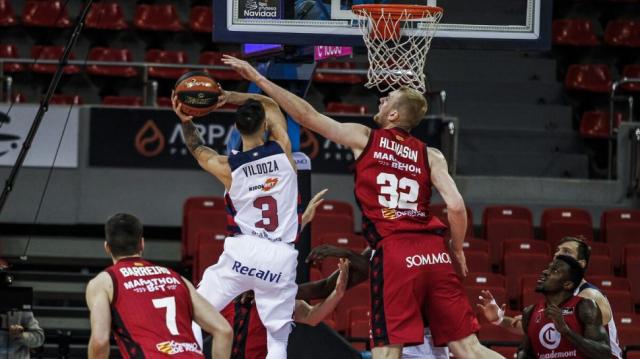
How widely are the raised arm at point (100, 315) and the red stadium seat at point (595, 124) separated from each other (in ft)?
37.1

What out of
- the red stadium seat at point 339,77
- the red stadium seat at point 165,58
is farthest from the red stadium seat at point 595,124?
the red stadium seat at point 165,58

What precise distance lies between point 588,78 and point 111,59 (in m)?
6.53

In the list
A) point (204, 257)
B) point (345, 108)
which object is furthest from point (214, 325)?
point (345, 108)

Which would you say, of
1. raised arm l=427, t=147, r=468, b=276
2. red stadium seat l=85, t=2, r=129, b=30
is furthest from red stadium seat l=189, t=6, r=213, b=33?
raised arm l=427, t=147, r=468, b=276

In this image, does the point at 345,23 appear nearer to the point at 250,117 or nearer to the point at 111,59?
the point at 250,117

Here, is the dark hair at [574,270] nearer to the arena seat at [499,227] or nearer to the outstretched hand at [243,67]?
the outstretched hand at [243,67]

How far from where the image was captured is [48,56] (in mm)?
16484

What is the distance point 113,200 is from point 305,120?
7.28m

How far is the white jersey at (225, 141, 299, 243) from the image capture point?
25.8ft

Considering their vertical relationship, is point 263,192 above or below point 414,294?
above

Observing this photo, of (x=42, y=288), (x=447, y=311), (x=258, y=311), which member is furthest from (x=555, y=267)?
(x=42, y=288)

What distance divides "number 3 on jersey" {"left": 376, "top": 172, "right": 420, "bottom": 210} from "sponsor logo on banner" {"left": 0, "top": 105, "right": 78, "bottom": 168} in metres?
7.11

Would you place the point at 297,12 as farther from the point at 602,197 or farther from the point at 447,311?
the point at 602,197

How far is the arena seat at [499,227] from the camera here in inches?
537
